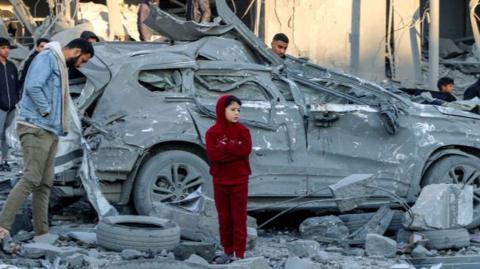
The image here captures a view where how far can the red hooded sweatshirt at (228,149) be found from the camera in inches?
315

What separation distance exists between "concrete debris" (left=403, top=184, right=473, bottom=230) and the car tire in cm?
87

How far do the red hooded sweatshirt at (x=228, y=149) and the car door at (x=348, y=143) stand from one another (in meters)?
1.99

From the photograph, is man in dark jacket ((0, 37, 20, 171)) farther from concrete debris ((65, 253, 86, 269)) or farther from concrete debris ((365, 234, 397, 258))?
concrete debris ((365, 234, 397, 258))

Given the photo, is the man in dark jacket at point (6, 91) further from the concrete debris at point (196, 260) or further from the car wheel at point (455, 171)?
the concrete debris at point (196, 260)

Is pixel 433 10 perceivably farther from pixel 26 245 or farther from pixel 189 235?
pixel 26 245

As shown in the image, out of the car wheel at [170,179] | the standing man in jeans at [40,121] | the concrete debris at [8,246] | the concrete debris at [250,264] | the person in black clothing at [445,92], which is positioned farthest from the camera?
the person in black clothing at [445,92]

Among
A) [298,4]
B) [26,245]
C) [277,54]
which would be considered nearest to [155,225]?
[26,245]

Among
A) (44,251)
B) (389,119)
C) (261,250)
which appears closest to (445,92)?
(389,119)

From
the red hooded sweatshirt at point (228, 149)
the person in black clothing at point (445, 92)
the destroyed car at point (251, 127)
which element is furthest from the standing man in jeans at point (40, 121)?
the person in black clothing at point (445, 92)

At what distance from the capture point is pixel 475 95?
42.7 ft

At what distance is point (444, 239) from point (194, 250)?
258cm

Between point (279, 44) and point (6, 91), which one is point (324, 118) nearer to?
point (279, 44)

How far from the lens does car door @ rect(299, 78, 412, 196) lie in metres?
9.98

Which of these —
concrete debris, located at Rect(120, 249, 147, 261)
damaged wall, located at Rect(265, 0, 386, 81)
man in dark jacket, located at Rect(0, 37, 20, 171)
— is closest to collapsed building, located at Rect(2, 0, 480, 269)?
concrete debris, located at Rect(120, 249, 147, 261)
